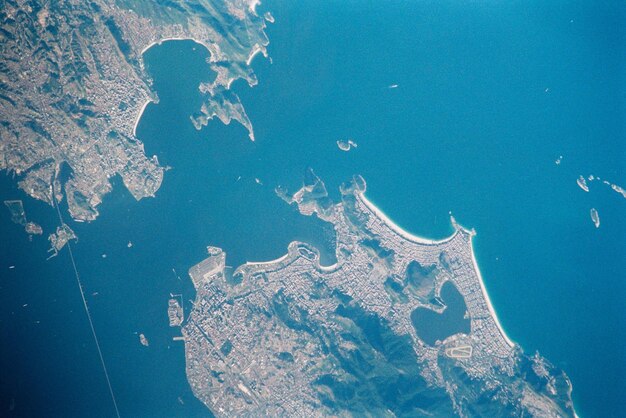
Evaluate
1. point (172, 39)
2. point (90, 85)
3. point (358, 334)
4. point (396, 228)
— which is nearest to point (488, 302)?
point (396, 228)

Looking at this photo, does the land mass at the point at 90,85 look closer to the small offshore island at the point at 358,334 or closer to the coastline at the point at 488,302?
the small offshore island at the point at 358,334

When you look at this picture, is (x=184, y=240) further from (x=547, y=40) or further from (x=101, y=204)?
(x=547, y=40)

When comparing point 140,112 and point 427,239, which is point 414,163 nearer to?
point 427,239

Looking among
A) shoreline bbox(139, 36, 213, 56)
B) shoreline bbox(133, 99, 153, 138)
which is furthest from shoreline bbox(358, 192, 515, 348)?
shoreline bbox(133, 99, 153, 138)

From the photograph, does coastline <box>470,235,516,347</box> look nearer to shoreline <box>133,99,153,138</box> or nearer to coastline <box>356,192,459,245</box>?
coastline <box>356,192,459,245</box>

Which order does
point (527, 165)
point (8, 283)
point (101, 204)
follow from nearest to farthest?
point (8, 283)
point (101, 204)
point (527, 165)

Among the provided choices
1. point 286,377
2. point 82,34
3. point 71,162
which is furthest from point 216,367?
point 82,34

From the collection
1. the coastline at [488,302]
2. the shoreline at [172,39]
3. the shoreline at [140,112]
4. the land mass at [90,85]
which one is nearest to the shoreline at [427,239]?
the coastline at [488,302]
